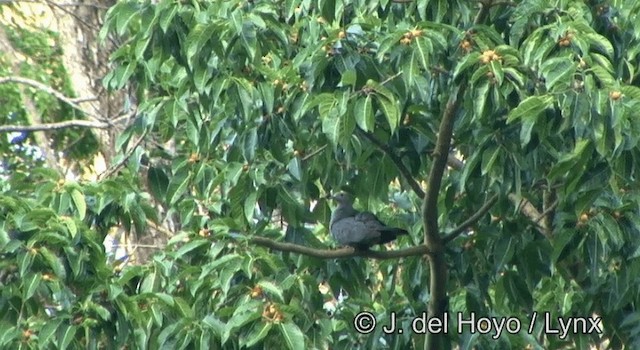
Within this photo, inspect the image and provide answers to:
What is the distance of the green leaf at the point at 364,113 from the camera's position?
539cm

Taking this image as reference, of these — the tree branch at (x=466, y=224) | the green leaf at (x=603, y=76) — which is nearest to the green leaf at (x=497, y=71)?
the green leaf at (x=603, y=76)

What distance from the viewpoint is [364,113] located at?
17.8 ft

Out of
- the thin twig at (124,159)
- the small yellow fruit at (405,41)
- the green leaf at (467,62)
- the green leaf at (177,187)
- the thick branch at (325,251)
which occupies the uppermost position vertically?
the small yellow fruit at (405,41)

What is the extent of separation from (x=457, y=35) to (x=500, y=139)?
0.46m

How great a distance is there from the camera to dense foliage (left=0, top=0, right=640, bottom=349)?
553 cm

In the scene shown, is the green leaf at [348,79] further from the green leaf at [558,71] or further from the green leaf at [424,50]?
the green leaf at [558,71]

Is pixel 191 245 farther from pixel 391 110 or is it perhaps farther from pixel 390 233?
pixel 391 110

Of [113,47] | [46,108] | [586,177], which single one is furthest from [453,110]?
[46,108]

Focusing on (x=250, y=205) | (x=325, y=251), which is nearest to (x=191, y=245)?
(x=250, y=205)

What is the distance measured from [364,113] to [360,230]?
4.02 feet

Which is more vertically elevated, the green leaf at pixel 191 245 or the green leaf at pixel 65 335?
the green leaf at pixel 191 245

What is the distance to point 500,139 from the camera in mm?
5797

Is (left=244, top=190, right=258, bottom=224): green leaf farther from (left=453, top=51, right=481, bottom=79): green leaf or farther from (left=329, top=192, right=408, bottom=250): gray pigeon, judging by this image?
(left=453, top=51, right=481, bottom=79): green leaf

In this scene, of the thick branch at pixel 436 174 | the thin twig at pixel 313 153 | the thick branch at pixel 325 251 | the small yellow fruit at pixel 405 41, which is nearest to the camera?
the small yellow fruit at pixel 405 41
